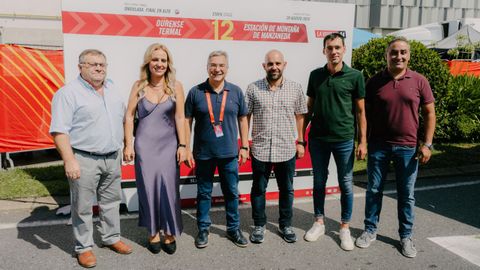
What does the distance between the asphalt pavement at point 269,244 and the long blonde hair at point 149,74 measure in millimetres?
1520

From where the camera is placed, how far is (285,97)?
394cm

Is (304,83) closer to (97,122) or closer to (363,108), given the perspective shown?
(363,108)

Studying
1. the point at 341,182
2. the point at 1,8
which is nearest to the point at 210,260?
the point at 341,182

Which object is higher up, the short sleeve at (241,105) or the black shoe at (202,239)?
the short sleeve at (241,105)

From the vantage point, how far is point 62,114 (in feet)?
10.8

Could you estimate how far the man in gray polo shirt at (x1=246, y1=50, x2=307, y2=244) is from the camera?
3.93 m

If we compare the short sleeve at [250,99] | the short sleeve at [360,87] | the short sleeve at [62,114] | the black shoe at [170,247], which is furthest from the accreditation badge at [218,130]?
the short sleeve at [360,87]

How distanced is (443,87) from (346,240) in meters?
5.24

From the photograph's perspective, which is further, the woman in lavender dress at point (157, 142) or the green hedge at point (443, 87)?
the green hedge at point (443, 87)

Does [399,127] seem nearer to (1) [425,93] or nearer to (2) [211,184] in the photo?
(1) [425,93]

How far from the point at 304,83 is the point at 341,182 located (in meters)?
1.57

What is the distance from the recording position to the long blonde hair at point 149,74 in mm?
3617

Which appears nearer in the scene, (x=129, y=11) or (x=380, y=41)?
(x=129, y=11)

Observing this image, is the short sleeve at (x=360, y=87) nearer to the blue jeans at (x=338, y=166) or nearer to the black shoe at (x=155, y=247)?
the blue jeans at (x=338, y=166)
